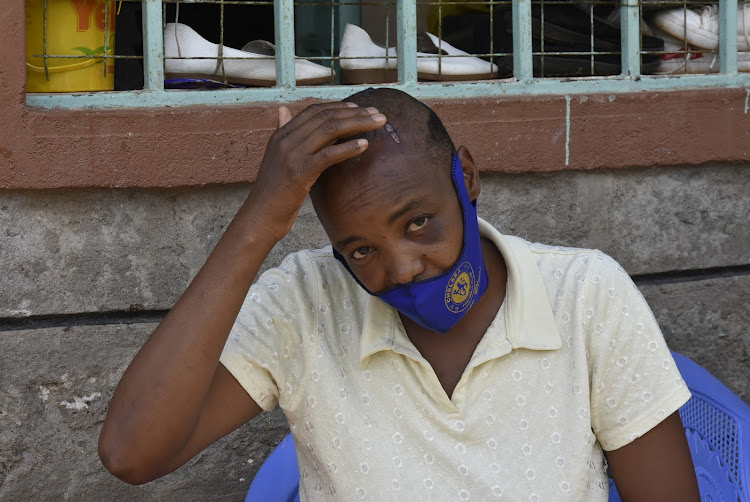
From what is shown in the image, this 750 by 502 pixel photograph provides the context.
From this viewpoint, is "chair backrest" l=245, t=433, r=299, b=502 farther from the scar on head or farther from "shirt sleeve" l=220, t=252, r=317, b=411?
the scar on head

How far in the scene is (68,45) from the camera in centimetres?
264

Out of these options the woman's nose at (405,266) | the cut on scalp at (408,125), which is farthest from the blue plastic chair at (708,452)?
the cut on scalp at (408,125)

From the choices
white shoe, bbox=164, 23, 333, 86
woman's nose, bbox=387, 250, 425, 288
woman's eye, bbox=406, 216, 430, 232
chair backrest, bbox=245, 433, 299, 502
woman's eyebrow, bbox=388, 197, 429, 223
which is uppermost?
white shoe, bbox=164, 23, 333, 86

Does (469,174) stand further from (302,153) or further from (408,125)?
(302,153)

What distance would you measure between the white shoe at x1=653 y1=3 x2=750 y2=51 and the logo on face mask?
1835 millimetres

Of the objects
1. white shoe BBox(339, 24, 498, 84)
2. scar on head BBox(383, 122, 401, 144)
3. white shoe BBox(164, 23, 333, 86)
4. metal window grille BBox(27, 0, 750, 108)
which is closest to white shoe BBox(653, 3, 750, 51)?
metal window grille BBox(27, 0, 750, 108)

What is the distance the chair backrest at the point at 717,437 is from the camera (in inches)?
85.1

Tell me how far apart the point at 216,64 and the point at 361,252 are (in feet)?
4.36

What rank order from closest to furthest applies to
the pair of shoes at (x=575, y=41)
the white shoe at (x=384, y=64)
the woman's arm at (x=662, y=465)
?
the woman's arm at (x=662, y=465) → the white shoe at (x=384, y=64) → the pair of shoes at (x=575, y=41)

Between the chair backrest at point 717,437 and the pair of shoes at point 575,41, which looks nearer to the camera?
the chair backrest at point 717,437

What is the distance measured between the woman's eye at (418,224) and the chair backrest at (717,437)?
0.98 meters

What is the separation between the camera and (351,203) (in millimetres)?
1649

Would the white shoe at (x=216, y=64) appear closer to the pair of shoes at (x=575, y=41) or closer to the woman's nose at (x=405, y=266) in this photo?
the pair of shoes at (x=575, y=41)

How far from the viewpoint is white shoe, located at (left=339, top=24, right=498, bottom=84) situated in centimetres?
292
